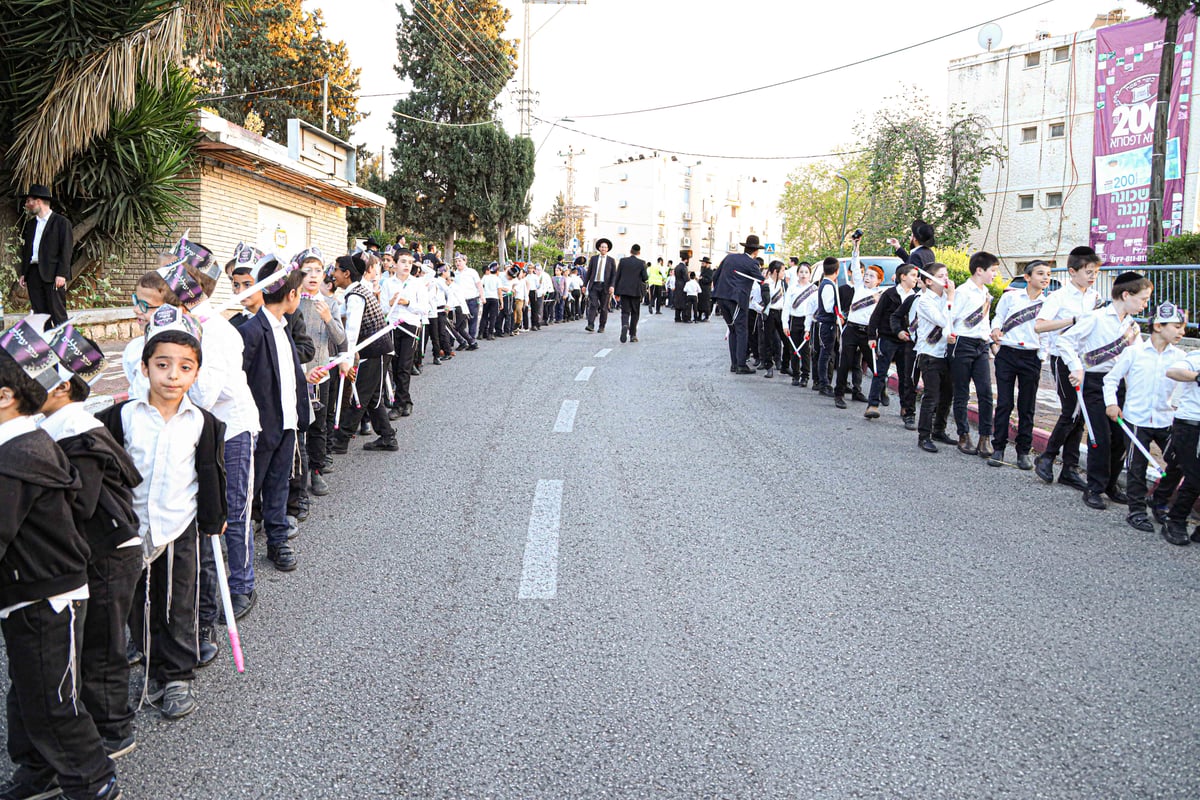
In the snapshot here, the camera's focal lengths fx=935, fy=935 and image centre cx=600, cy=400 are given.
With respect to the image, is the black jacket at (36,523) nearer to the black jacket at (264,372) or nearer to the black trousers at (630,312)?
the black jacket at (264,372)

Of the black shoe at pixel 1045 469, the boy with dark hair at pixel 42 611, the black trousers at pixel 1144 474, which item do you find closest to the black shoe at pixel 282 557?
the boy with dark hair at pixel 42 611

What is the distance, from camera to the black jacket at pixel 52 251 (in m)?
10.1

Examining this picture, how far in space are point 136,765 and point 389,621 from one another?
4.68ft

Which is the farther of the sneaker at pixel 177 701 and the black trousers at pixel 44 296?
the black trousers at pixel 44 296

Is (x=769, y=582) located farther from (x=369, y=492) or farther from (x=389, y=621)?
(x=369, y=492)

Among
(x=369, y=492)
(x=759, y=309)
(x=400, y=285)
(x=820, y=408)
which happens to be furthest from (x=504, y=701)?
(x=759, y=309)

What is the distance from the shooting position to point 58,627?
9.59 ft

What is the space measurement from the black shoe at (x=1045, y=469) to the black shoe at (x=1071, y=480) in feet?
0.28

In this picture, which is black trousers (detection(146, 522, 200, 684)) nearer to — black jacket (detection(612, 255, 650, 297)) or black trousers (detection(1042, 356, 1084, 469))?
black trousers (detection(1042, 356, 1084, 469))

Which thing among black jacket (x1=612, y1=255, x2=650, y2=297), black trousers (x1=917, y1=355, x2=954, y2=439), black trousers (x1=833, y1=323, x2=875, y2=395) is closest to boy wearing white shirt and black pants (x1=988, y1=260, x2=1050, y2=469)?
black trousers (x1=917, y1=355, x2=954, y2=439)

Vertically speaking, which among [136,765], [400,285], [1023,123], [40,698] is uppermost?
[1023,123]

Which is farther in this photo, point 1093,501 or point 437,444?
point 437,444

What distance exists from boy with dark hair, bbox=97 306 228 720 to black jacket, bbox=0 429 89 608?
0.55 metres

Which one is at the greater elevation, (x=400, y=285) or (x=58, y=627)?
(x=400, y=285)
